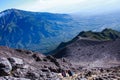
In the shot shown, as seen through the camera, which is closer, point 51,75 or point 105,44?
point 51,75

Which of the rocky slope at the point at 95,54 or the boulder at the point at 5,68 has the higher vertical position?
the boulder at the point at 5,68

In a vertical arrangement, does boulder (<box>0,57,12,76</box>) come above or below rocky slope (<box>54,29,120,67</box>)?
above

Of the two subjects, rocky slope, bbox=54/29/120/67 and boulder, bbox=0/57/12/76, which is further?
rocky slope, bbox=54/29/120/67

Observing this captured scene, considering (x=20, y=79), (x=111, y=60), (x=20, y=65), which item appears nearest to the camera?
(x=20, y=79)

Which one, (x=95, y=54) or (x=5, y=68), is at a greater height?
(x=5, y=68)

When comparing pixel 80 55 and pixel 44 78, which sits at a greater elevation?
pixel 44 78

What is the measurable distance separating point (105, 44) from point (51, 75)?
268 ft

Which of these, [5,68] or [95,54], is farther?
[95,54]

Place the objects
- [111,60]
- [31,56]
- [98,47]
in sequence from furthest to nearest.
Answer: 1. [98,47]
2. [111,60]
3. [31,56]

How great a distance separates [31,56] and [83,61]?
114 feet

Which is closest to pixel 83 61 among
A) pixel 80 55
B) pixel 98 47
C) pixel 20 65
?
pixel 80 55

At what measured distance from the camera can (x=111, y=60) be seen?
98.9m

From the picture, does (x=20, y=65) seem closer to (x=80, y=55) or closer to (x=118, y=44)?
(x=80, y=55)

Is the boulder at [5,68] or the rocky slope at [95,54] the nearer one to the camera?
the boulder at [5,68]
